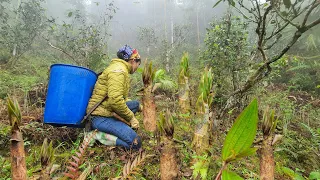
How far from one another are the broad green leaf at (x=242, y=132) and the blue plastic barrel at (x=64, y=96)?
2642 mm

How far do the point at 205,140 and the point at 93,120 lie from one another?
5.12ft

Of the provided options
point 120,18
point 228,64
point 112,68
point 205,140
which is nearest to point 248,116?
point 205,140

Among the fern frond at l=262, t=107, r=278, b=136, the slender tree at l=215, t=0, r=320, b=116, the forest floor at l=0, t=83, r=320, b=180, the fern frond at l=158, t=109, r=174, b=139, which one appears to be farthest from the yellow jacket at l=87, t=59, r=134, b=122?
the fern frond at l=262, t=107, r=278, b=136

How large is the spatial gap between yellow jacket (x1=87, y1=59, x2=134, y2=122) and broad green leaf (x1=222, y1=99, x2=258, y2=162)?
250 centimetres

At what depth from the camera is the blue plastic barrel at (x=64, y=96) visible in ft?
9.16

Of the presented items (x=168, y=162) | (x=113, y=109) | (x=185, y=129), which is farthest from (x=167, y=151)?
(x=185, y=129)

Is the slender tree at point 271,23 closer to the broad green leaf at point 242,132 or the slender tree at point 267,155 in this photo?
the slender tree at point 267,155

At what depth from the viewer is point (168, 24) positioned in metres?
30.9

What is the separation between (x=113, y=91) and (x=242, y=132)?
256cm

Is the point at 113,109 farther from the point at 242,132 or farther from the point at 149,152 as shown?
the point at 242,132

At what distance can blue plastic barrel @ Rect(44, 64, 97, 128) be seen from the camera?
2.79m

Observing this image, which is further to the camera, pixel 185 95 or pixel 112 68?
pixel 185 95

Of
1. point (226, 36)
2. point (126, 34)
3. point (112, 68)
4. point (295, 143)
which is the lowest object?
point (295, 143)

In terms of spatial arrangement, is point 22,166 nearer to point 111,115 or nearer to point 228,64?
point 111,115
